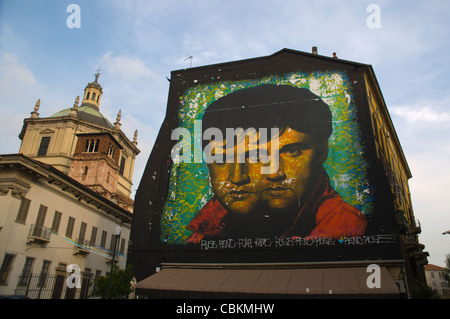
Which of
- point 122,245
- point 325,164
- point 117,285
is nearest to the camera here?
point 117,285

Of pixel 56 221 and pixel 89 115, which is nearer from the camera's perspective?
pixel 56 221

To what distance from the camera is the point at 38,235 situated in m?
24.3

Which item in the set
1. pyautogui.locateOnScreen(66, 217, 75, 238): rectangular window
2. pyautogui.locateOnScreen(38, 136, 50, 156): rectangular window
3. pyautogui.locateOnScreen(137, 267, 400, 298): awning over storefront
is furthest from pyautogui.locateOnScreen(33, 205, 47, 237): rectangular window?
pyautogui.locateOnScreen(38, 136, 50, 156): rectangular window

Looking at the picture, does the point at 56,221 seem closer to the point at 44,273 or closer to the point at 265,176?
the point at 44,273

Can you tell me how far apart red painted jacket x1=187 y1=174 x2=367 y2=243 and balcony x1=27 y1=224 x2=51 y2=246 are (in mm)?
13224

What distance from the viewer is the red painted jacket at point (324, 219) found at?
15.5 m

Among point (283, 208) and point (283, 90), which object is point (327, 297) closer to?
point (283, 208)

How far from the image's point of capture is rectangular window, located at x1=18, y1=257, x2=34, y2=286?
22.8m

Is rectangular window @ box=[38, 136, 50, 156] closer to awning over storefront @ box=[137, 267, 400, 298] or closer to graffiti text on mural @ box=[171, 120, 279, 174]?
graffiti text on mural @ box=[171, 120, 279, 174]

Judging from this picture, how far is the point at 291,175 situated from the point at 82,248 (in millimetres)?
20568

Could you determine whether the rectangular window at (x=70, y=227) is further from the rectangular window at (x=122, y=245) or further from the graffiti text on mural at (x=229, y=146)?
the graffiti text on mural at (x=229, y=146)

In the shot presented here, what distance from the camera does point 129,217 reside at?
36.2 m

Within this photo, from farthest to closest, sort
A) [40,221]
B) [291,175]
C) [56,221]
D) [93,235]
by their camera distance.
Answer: [93,235] < [56,221] < [40,221] < [291,175]

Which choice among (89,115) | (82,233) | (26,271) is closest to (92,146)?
(89,115)
